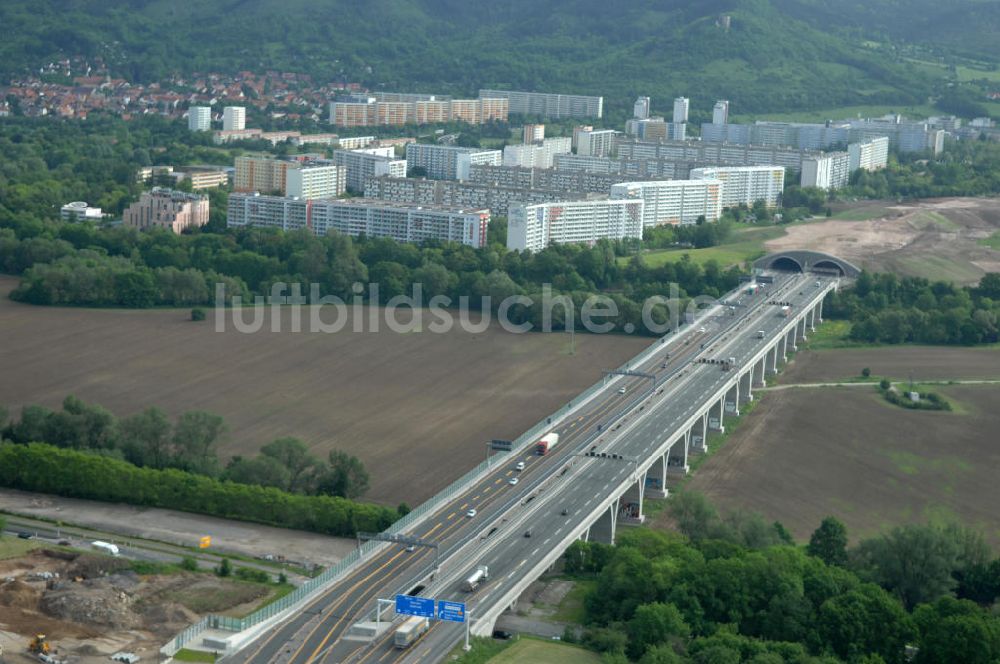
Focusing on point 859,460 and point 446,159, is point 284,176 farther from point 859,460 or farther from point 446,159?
point 859,460

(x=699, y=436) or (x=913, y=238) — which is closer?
(x=699, y=436)

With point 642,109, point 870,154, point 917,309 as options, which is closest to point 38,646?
point 917,309

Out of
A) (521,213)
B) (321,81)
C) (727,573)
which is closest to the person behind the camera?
(727,573)

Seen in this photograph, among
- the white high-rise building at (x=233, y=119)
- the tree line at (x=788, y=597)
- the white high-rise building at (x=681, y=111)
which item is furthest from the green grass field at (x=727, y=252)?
the white high-rise building at (x=233, y=119)

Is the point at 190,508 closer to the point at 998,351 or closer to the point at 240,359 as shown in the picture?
the point at 240,359

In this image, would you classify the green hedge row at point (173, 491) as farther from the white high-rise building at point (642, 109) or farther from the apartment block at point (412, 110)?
the white high-rise building at point (642, 109)

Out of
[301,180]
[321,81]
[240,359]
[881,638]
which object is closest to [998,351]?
[240,359]

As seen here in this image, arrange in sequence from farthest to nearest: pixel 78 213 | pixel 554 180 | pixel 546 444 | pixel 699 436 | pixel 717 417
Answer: pixel 554 180
pixel 78 213
pixel 717 417
pixel 699 436
pixel 546 444
